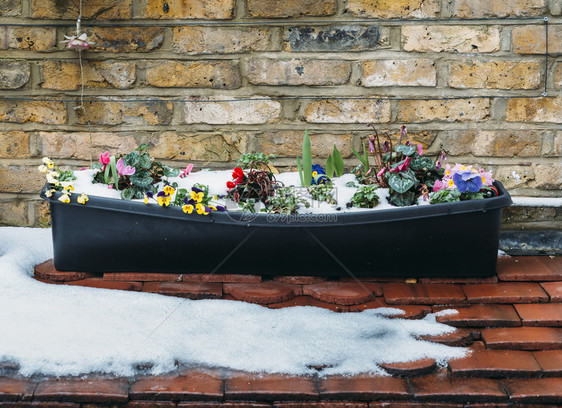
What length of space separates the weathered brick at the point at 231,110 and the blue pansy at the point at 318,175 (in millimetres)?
277

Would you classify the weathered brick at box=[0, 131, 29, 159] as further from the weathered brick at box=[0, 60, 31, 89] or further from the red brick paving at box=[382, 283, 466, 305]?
the red brick paving at box=[382, 283, 466, 305]

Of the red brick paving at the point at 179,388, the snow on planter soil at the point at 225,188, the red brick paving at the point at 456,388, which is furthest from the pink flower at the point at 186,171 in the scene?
→ the red brick paving at the point at 456,388

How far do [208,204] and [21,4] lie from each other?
1081 millimetres

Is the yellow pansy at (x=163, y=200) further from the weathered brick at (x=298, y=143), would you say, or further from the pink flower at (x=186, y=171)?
the weathered brick at (x=298, y=143)

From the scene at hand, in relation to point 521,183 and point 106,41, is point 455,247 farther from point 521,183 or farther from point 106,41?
point 106,41

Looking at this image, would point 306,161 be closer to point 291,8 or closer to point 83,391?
point 291,8

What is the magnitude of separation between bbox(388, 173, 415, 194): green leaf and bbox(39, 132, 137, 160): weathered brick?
1.01 m

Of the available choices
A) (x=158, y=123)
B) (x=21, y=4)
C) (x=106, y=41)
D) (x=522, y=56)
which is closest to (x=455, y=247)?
(x=522, y=56)

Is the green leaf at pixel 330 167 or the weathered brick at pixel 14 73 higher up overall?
the weathered brick at pixel 14 73

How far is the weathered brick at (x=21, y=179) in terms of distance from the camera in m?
2.34

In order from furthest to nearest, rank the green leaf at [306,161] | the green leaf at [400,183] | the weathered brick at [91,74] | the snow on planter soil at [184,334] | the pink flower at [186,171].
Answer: the weathered brick at [91,74] → the pink flower at [186,171] → the green leaf at [306,161] → the green leaf at [400,183] → the snow on planter soil at [184,334]

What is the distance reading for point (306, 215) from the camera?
185cm

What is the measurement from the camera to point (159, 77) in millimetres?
2236

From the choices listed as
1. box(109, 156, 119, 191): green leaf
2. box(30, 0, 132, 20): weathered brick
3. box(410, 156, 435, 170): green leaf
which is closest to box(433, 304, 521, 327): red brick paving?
box(410, 156, 435, 170): green leaf
